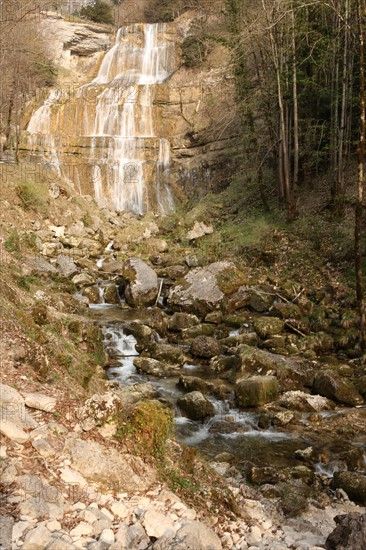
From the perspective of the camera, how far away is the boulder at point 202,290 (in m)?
14.1

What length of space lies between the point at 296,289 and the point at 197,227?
7.60m

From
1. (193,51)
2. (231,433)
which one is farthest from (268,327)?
(193,51)

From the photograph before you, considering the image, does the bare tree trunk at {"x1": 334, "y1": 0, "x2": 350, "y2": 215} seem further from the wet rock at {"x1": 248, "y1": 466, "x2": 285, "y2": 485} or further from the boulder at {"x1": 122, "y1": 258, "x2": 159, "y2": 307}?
the wet rock at {"x1": 248, "y1": 466, "x2": 285, "y2": 485}

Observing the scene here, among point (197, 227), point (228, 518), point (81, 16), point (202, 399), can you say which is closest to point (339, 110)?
point (197, 227)

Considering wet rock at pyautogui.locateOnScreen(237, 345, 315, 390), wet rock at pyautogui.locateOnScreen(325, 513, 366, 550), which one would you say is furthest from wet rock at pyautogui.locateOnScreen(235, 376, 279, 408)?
wet rock at pyautogui.locateOnScreen(325, 513, 366, 550)

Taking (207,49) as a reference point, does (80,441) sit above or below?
below

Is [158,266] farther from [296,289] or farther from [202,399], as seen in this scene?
[202,399]

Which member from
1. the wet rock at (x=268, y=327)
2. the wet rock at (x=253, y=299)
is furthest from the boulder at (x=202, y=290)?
the wet rock at (x=268, y=327)

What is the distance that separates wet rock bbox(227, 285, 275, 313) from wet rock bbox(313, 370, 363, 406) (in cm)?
457

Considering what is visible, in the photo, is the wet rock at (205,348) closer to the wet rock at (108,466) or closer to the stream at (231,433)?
the stream at (231,433)

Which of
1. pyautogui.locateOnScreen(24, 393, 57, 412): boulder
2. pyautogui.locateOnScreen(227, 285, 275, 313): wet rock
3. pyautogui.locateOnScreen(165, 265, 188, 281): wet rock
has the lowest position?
pyautogui.locateOnScreen(227, 285, 275, 313): wet rock

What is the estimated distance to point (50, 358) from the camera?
22.0 ft

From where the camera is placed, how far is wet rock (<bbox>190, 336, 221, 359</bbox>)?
11.4 meters

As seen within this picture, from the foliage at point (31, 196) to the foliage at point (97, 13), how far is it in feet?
97.7
